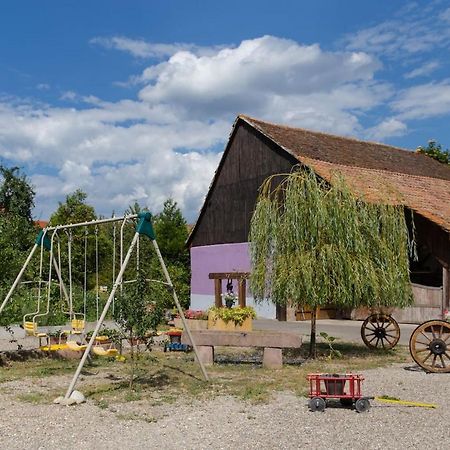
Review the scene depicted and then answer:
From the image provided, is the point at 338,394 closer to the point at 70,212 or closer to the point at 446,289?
the point at 446,289

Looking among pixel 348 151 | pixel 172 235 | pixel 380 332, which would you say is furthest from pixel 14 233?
pixel 348 151

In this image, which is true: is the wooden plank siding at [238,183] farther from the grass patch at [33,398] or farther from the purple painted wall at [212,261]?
the grass patch at [33,398]

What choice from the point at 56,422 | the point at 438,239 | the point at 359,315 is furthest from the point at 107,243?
the point at 56,422

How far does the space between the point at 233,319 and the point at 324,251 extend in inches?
91.2

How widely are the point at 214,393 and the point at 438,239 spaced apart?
44.5 ft

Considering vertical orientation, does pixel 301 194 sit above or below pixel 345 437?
above

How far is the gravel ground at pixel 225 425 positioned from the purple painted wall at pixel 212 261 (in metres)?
16.3

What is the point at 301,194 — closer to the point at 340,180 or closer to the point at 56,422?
the point at 340,180

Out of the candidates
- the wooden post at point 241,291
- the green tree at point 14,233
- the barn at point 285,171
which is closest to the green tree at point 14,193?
the green tree at point 14,233

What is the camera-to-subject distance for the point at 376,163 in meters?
Answer: 26.2

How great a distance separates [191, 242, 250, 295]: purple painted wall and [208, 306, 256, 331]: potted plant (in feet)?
39.3

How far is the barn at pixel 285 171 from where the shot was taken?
20.5 m

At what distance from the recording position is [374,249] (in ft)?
39.0

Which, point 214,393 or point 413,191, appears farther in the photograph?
point 413,191
